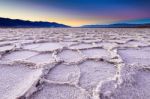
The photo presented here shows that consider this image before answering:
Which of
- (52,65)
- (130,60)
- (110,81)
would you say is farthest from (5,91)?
(130,60)

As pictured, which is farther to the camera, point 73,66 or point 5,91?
point 73,66

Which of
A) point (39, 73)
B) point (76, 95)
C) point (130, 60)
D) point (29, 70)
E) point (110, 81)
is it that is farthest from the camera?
point (130, 60)

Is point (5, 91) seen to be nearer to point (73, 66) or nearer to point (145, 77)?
point (73, 66)

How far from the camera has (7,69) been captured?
1.63 metres

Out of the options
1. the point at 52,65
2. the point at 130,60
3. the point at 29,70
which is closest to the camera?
the point at 29,70

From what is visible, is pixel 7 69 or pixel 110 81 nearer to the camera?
pixel 110 81

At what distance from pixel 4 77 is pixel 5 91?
0.85ft

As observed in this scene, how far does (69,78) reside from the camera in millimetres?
1412

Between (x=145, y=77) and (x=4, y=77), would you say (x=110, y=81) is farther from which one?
(x=4, y=77)

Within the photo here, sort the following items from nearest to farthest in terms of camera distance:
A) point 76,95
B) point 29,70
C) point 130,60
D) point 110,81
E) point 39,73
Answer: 1. point 76,95
2. point 110,81
3. point 39,73
4. point 29,70
5. point 130,60

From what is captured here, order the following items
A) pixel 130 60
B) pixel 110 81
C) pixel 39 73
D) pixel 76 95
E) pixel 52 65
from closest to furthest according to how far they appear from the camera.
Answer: pixel 76 95, pixel 110 81, pixel 39 73, pixel 52 65, pixel 130 60

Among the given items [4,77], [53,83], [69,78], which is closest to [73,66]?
[69,78]

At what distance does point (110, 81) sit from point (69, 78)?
0.92ft

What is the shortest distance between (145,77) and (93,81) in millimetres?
392
